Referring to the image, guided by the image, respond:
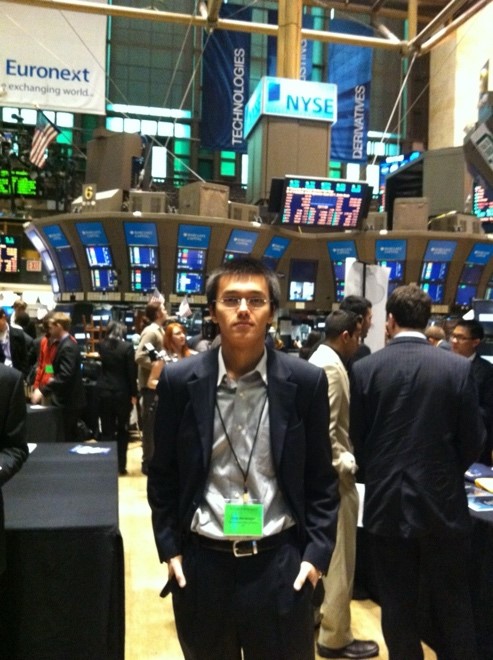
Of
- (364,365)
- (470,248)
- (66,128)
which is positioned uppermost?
(66,128)

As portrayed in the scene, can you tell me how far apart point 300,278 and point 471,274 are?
3876 millimetres

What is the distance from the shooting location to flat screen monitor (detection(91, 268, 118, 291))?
1406 cm

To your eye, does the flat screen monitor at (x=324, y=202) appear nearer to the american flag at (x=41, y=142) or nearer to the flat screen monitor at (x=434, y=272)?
the flat screen monitor at (x=434, y=272)

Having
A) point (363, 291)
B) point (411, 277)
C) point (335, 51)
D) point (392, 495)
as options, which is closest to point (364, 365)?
point (392, 495)

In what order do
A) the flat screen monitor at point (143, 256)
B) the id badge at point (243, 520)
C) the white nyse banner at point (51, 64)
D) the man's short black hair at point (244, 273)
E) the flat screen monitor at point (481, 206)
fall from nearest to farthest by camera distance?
1. the id badge at point (243, 520)
2. the man's short black hair at point (244, 273)
3. the white nyse banner at point (51, 64)
4. the flat screen monitor at point (143, 256)
5. the flat screen monitor at point (481, 206)

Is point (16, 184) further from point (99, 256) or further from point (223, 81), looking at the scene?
point (99, 256)

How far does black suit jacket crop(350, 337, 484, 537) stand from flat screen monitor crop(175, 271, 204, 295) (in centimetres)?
1166

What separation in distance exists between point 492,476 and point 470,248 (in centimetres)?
1284

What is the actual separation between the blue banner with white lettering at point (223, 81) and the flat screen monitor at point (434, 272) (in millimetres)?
5348

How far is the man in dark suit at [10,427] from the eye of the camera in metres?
2.27

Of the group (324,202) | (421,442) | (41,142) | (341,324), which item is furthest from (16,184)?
(421,442)

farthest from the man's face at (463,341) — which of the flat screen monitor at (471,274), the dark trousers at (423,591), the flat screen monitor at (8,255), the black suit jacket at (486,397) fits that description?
the flat screen monitor at (8,255)

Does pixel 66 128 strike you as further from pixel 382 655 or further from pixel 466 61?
pixel 382 655

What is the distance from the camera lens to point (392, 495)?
254 cm
